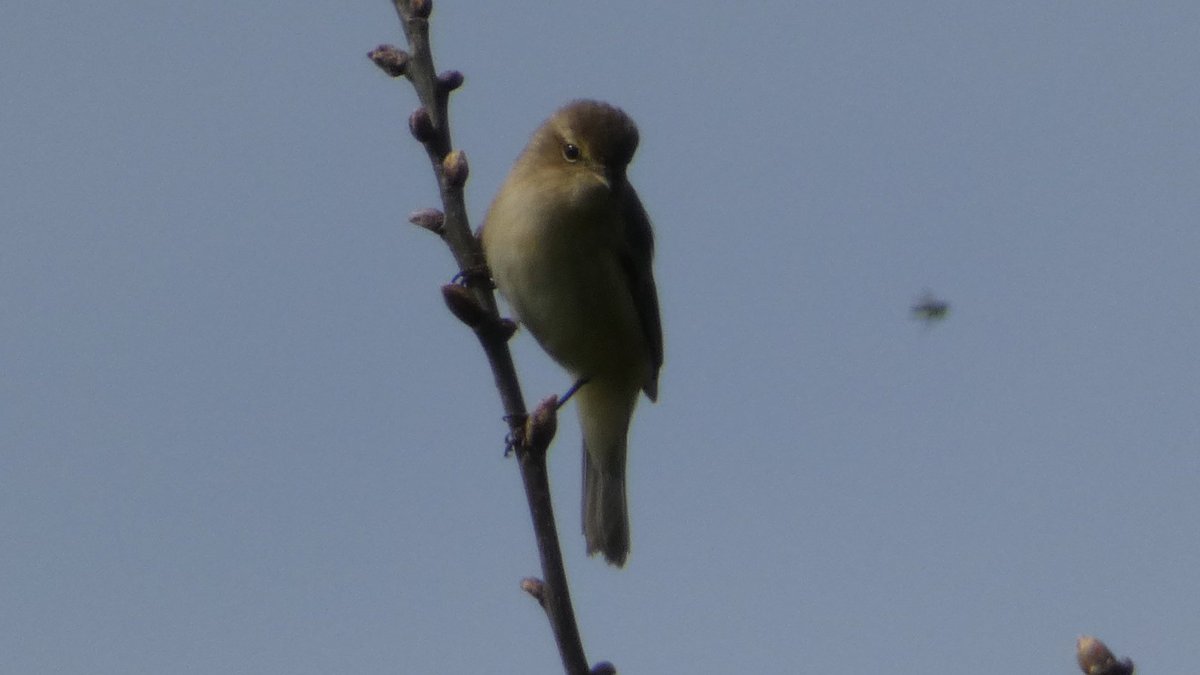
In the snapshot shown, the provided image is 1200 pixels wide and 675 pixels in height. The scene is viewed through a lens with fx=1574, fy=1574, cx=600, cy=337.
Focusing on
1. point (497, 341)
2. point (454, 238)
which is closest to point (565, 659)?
point (497, 341)

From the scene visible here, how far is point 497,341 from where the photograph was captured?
12.1 feet

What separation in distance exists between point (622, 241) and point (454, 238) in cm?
358

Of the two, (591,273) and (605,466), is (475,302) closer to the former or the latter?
(591,273)

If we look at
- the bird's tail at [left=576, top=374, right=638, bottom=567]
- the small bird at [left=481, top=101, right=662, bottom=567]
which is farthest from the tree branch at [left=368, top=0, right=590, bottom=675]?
the bird's tail at [left=576, top=374, right=638, bottom=567]

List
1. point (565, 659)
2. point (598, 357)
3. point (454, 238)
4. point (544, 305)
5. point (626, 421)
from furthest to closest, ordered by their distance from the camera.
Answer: point (626, 421) < point (598, 357) < point (544, 305) < point (454, 238) < point (565, 659)

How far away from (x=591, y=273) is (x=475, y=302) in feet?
11.1

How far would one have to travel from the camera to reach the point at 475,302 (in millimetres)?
3695

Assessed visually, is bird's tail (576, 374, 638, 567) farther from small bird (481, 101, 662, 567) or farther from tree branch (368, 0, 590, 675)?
tree branch (368, 0, 590, 675)

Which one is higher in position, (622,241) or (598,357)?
(622,241)

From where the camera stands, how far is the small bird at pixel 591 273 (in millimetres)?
6828

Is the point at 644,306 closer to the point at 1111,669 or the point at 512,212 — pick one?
the point at 512,212

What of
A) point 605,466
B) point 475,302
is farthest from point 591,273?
point 475,302

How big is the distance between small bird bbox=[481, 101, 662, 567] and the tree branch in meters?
2.69

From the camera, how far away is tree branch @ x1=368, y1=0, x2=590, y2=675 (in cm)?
331
